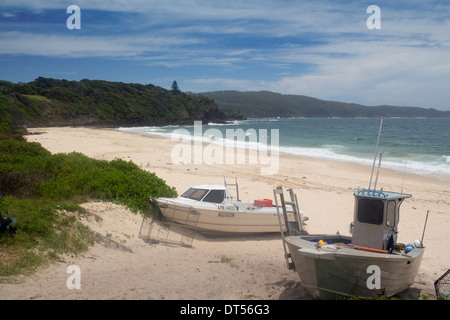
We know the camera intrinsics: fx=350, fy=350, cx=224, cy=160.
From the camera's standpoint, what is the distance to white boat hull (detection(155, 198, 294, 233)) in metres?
10.0

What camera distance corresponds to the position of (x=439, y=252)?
977cm

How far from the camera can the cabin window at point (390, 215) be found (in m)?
7.21

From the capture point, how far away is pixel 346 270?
610 cm

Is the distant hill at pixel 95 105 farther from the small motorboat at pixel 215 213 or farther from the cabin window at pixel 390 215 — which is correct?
the cabin window at pixel 390 215

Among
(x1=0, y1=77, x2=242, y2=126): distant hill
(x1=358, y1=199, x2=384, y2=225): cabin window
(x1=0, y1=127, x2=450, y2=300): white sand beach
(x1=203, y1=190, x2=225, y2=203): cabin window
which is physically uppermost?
(x1=0, y1=77, x2=242, y2=126): distant hill

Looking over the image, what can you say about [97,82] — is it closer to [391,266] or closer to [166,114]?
[166,114]

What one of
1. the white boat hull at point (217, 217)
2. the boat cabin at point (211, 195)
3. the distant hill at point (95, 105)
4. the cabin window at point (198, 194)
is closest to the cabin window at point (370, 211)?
the white boat hull at point (217, 217)

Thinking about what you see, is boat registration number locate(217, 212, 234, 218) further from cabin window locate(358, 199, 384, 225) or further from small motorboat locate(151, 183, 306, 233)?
cabin window locate(358, 199, 384, 225)

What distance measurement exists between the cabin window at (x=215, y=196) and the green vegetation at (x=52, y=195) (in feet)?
4.90

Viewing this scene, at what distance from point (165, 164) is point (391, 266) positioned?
54.9 feet

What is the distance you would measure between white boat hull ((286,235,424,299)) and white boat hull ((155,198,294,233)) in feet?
12.3

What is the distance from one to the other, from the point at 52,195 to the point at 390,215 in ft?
27.7

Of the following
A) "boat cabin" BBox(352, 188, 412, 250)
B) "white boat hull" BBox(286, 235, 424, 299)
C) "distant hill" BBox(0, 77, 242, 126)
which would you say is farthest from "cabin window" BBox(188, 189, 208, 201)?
"distant hill" BBox(0, 77, 242, 126)
